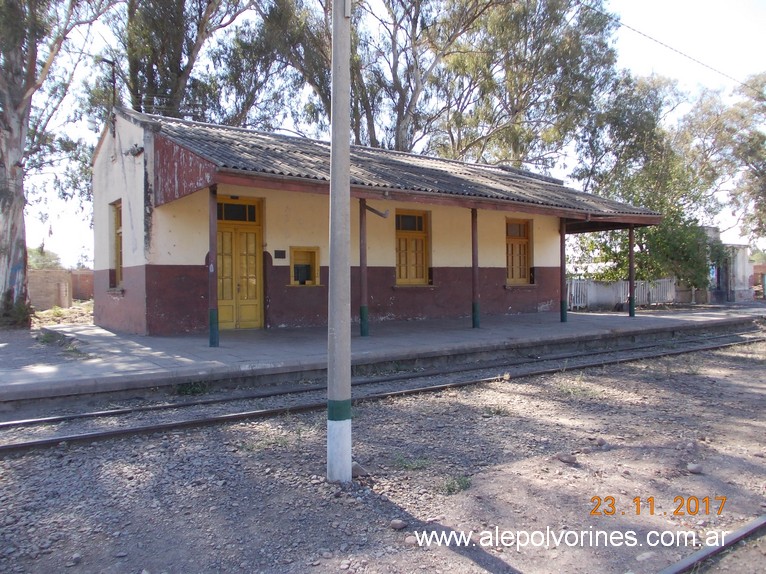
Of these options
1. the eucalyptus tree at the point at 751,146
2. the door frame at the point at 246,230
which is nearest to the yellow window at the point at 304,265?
the door frame at the point at 246,230

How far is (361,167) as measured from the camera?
1296cm

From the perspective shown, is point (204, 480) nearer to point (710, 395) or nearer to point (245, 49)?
point (710, 395)

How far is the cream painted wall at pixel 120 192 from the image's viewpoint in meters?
12.4

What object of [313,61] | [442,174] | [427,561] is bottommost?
[427,561]

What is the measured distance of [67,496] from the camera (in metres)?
4.20

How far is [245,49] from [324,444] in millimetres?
21875

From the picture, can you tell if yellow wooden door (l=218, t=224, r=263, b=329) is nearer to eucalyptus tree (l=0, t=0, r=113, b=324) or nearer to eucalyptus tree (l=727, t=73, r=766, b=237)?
eucalyptus tree (l=0, t=0, r=113, b=324)

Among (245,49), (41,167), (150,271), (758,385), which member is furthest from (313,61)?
(758,385)

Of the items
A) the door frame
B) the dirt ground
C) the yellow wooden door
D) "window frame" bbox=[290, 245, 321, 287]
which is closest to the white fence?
"window frame" bbox=[290, 245, 321, 287]

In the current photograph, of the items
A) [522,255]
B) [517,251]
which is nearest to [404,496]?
[517,251]

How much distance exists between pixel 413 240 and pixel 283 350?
685 cm

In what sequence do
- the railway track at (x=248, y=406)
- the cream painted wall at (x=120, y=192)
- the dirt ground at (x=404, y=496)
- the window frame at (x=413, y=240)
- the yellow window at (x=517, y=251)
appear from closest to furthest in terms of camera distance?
the dirt ground at (x=404, y=496), the railway track at (x=248, y=406), the cream painted wall at (x=120, y=192), the window frame at (x=413, y=240), the yellow window at (x=517, y=251)

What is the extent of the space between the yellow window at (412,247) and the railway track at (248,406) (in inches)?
204

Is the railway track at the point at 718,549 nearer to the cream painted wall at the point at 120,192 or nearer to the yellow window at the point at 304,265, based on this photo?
the yellow window at the point at 304,265
